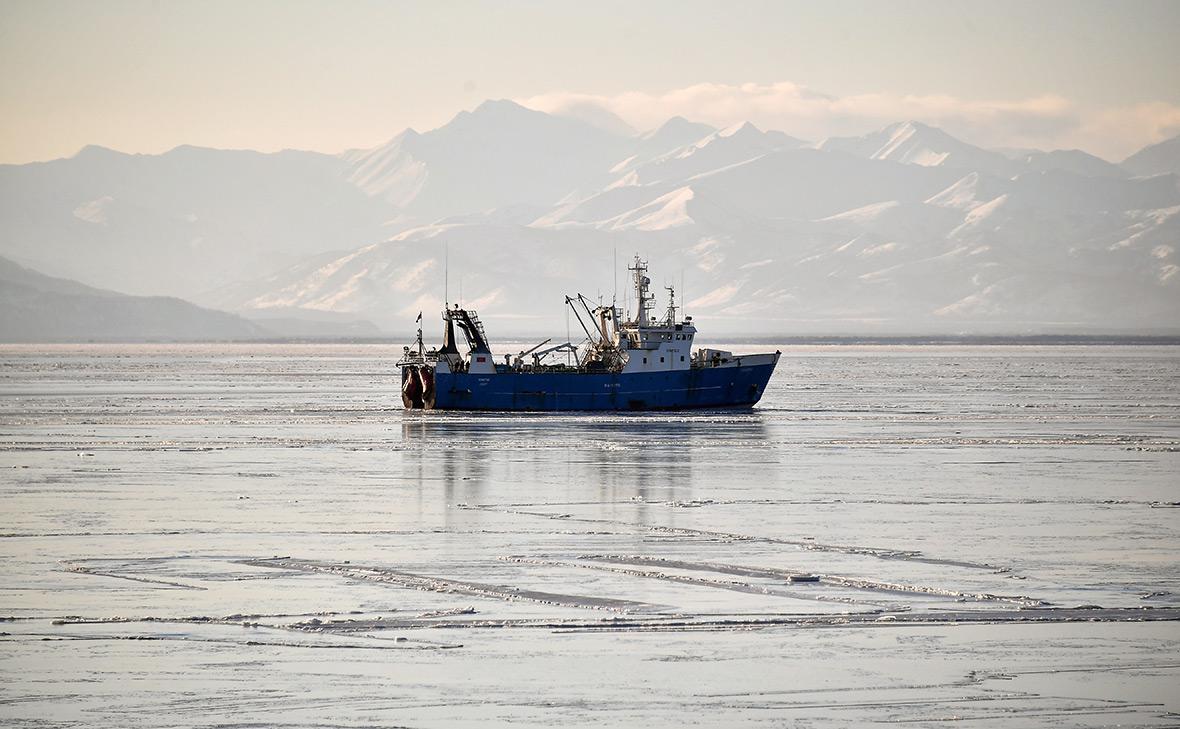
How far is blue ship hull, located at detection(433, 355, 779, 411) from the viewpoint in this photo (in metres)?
108

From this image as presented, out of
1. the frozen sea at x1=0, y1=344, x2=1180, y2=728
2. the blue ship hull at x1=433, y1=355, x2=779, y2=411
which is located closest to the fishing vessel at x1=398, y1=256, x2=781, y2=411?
the blue ship hull at x1=433, y1=355, x2=779, y2=411

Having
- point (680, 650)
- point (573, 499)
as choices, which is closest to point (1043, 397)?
point (573, 499)

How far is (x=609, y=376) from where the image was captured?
353 ft

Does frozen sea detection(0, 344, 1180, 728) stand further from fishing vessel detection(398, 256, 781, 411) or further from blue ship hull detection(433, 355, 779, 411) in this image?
blue ship hull detection(433, 355, 779, 411)

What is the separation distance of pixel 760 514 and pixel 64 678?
25182 mm

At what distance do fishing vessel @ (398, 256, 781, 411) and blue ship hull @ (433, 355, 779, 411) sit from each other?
66 millimetres

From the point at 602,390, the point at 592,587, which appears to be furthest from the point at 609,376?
the point at 592,587

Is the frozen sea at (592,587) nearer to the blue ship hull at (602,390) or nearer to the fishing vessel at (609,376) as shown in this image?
the fishing vessel at (609,376)

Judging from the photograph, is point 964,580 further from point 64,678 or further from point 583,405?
point 583,405

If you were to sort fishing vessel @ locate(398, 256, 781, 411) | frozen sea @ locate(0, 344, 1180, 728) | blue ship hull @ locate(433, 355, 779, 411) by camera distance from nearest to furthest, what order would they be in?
frozen sea @ locate(0, 344, 1180, 728) → fishing vessel @ locate(398, 256, 781, 411) → blue ship hull @ locate(433, 355, 779, 411)

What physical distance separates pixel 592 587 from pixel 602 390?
7490cm

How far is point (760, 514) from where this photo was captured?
1837 inches

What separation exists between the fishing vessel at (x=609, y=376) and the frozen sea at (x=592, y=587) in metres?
35.1

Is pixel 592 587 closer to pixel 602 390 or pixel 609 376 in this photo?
pixel 609 376
